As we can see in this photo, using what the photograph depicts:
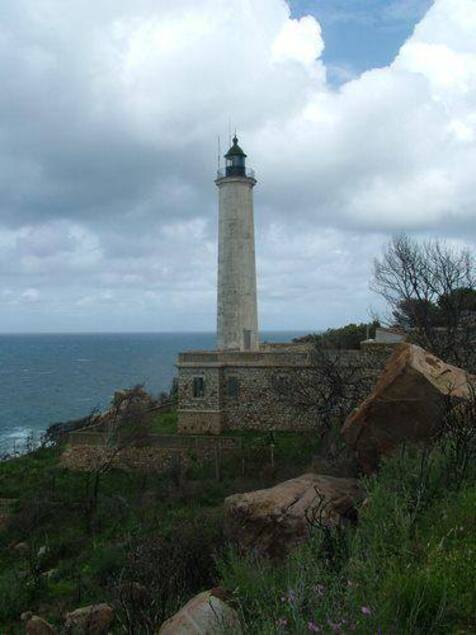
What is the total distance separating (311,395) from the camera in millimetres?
25578

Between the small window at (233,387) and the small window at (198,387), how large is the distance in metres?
1.19

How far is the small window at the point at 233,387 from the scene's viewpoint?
26922mm

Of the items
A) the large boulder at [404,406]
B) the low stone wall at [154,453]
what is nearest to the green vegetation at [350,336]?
the low stone wall at [154,453]

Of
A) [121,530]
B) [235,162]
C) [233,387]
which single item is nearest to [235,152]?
[235,162]

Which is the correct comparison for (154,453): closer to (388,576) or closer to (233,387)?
(233,387)

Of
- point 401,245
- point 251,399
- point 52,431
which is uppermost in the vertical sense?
point 401,245

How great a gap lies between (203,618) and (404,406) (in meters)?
6.04

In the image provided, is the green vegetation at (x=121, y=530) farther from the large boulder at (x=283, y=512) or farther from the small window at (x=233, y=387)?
the small window at (x=233, y=387)

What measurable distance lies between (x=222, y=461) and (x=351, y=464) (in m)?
12.5

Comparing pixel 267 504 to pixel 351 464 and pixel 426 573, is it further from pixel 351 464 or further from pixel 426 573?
pixel 426 573

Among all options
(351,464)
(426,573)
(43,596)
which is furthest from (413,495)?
(43,596)

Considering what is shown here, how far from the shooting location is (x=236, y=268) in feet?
102

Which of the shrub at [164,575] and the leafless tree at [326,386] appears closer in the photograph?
the shrub at [164,575]

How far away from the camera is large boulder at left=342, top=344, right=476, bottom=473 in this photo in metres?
10.4
